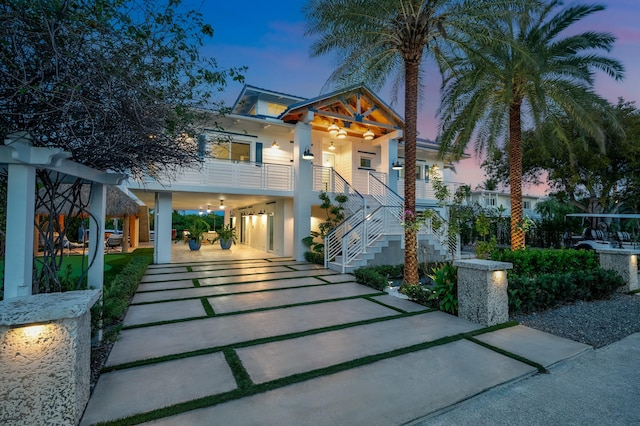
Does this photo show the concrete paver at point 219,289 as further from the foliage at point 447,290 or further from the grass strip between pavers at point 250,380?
the grass strip between pavers at point 250,380

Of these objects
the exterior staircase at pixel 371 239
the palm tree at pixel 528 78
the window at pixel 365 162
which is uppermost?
the palm tree at pixel 528 78

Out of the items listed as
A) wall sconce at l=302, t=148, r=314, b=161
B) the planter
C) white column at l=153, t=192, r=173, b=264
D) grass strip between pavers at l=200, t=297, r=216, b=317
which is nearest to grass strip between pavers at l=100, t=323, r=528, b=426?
grass strip between pavers at l=200, t=297, r=216, b=317

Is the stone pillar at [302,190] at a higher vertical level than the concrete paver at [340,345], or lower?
higher

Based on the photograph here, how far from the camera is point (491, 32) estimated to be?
8.09m

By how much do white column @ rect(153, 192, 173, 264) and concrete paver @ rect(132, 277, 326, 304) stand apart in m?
5.32

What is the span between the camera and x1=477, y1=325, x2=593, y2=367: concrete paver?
395 centimetres

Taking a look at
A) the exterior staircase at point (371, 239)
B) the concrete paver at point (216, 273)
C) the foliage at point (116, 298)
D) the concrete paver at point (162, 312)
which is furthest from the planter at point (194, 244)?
the concrete paver at point (162, 312)

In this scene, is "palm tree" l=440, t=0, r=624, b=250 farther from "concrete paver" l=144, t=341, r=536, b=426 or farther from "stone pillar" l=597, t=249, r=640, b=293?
"concrete paver" l=144, t=341, r=536, b=426

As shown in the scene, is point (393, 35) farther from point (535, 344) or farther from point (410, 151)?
point (535, 344)

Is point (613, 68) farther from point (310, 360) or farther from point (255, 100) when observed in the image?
point (255, 100)

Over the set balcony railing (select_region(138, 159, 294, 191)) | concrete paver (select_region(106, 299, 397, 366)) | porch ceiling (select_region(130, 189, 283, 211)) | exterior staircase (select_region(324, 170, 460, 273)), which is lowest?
concrete paver (select_region(106, 299, 397, 366))

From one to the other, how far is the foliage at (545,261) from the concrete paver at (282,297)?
3.92 m

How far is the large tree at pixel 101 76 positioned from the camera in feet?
7.80

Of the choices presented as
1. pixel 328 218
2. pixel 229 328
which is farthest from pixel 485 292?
pixel 328 218
